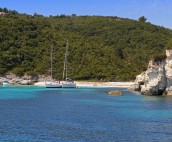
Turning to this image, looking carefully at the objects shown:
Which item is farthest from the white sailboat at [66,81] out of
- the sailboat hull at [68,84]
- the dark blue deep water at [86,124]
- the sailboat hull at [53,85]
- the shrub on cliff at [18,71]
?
the dark blue deep water at [86,124]

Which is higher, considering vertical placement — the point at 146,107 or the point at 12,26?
the point at 12,26

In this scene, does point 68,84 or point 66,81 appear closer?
point 68,84

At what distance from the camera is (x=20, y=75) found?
409ft

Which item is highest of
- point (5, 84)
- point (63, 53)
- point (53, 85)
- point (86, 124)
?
point (63, 53)

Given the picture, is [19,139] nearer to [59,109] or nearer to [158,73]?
[59,109]

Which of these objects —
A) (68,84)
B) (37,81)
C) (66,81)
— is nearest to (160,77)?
(68,84)

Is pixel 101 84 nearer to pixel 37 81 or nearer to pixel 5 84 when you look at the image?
pixel 37 81

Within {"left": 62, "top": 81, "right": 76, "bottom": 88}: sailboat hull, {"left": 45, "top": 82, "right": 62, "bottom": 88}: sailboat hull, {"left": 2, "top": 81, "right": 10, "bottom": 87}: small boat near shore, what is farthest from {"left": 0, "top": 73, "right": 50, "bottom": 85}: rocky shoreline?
{"left": 62, "top": 81, "right": 76, "bottom": 88}: sailboat hull

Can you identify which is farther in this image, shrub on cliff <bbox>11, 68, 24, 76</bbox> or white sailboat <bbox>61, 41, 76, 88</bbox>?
shrub on cliff <bbox>11, 68, 24, 76</bbox>

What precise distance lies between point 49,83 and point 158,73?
41412 millimetres

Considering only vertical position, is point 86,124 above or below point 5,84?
below

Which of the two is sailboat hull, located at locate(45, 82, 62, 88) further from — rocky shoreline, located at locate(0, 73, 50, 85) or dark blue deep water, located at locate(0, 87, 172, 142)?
dark blue deep water, located at locate(0, 87, 172, 142)

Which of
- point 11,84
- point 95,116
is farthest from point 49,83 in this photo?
point 95,116

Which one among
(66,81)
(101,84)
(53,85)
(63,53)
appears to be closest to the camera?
(53,85)
